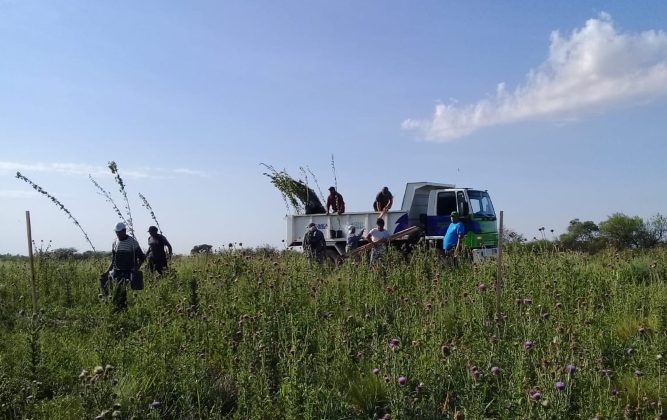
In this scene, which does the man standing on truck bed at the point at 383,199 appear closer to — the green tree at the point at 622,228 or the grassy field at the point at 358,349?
the grassy field at the point at 358,349

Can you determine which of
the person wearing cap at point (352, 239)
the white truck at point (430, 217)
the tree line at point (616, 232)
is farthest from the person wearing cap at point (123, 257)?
the tree line at point (616, 232)

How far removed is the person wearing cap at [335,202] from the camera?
1752 cm

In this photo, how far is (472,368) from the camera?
3877 mm

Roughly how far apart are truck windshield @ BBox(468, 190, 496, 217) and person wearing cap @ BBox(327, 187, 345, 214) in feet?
12.1

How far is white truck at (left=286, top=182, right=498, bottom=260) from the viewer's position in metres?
16.2

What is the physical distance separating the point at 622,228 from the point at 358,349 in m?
33.7

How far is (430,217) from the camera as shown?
16.7m

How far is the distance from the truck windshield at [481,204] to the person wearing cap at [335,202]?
369cm

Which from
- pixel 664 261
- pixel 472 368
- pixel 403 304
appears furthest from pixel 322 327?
pixel 664 261

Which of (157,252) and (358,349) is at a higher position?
(157,252)

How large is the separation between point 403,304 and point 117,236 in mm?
4805

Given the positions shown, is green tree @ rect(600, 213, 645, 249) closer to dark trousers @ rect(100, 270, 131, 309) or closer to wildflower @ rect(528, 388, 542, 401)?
dark trousers @ rect(100, 270, 131, 309)

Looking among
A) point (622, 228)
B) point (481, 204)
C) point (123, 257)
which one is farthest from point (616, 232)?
point (123, 257)

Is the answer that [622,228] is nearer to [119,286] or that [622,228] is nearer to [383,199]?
[383,199]
